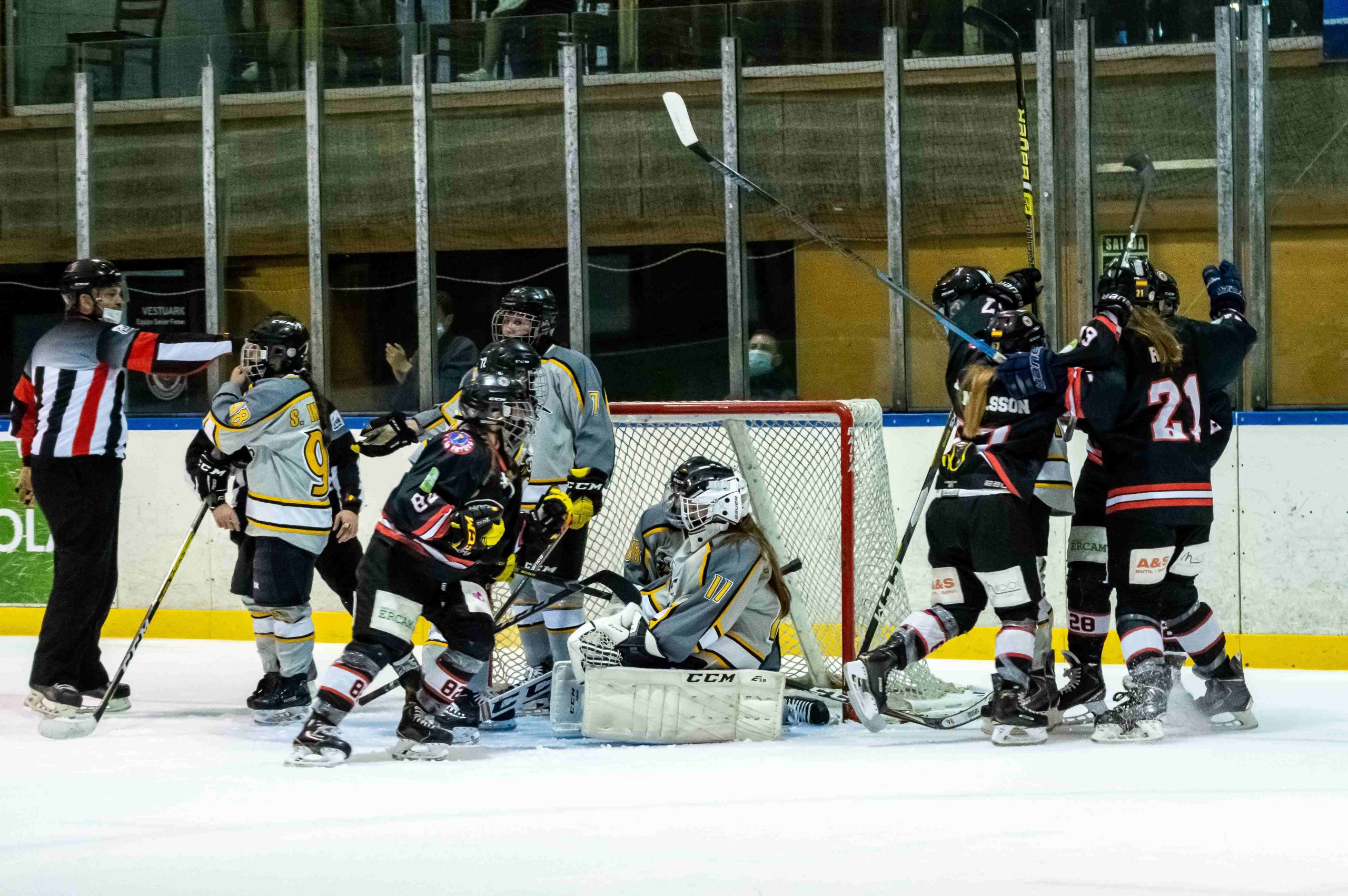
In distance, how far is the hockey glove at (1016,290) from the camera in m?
4.32

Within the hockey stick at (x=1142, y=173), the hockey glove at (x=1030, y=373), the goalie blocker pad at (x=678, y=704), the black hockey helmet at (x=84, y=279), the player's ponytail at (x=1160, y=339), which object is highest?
the hockey stick at (x=1142, y=173)

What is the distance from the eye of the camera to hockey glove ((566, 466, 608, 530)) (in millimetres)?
4297

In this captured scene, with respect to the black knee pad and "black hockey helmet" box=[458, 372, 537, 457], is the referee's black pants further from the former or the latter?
the black knee pad

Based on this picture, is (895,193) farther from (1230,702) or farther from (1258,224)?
(1230,702)

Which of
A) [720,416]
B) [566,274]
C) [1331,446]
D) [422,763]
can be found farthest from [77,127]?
[1331,446]

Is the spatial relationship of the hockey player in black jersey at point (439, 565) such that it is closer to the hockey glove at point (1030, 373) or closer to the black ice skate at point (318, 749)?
the black ice skate at point (318, 749)

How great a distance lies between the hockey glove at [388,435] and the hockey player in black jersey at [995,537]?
143 centimetres

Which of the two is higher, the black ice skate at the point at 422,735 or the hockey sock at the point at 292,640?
the hockey sock at the point at 292,640

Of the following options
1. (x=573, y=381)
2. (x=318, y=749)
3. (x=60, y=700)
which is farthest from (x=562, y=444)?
(x=60, y=700)

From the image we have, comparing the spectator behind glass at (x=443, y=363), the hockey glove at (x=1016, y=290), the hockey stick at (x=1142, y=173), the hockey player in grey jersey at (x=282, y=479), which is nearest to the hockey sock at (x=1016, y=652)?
the hockey glove at (x=1016, y=290)

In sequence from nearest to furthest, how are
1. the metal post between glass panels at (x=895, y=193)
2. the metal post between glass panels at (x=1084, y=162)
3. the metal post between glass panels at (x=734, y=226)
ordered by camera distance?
the metal post between glass panels at (x=1084, y=162) < the metal post between glass panels at (x=895, y=193) < the metal post between glass panels at (x=734, y=226)

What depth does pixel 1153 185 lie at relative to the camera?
5.79m

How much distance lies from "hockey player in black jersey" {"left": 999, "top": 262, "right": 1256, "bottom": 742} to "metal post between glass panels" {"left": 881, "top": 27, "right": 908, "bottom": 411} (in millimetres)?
2026

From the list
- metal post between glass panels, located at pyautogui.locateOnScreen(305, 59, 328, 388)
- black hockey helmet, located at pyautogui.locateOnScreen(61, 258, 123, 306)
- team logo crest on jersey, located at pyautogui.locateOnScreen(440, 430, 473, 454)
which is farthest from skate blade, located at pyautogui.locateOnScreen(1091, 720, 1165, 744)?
metal post between glass panels, located at pyautogui.locateOnScreen(305, 59, 328, 388)
